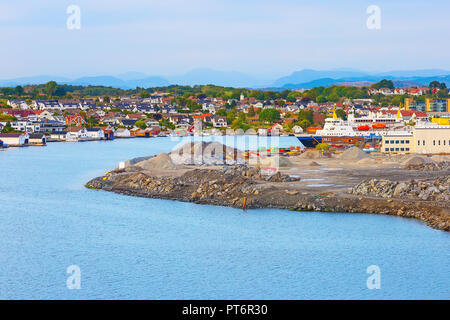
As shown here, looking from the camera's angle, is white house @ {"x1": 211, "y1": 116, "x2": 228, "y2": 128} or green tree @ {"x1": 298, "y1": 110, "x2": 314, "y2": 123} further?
white house @ {"x1": 211, "y1": 116, "x2": 228, "y2": 128}

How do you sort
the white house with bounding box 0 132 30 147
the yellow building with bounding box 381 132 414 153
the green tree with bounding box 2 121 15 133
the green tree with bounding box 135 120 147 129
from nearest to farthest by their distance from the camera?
1. the yellow building with bounding box 381 132 414 153
2. the white house with bounding box 0 132 30 147
3. the green tree with bounding box 2 121 15 133
4. the green tree with bounding box 135 120 147 129

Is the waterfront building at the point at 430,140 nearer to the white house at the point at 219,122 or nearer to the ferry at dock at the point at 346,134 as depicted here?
the ferry at dock at the point at 346,134

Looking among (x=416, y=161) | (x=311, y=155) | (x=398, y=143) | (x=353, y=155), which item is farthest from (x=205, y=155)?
(x=398, y=143)

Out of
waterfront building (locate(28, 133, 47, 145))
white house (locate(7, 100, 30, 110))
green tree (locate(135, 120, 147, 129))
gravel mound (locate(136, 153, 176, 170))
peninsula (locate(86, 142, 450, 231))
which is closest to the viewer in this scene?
peninsula (locate(86, 142, 450, 231))

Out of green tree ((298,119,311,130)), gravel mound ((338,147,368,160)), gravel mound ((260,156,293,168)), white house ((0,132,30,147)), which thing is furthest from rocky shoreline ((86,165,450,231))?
green tree ((298,119,311,130))

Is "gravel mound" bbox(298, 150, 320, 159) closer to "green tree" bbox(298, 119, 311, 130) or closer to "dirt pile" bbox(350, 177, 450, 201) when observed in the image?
"dirt pile" bbox(350, 177, 450, 201)
